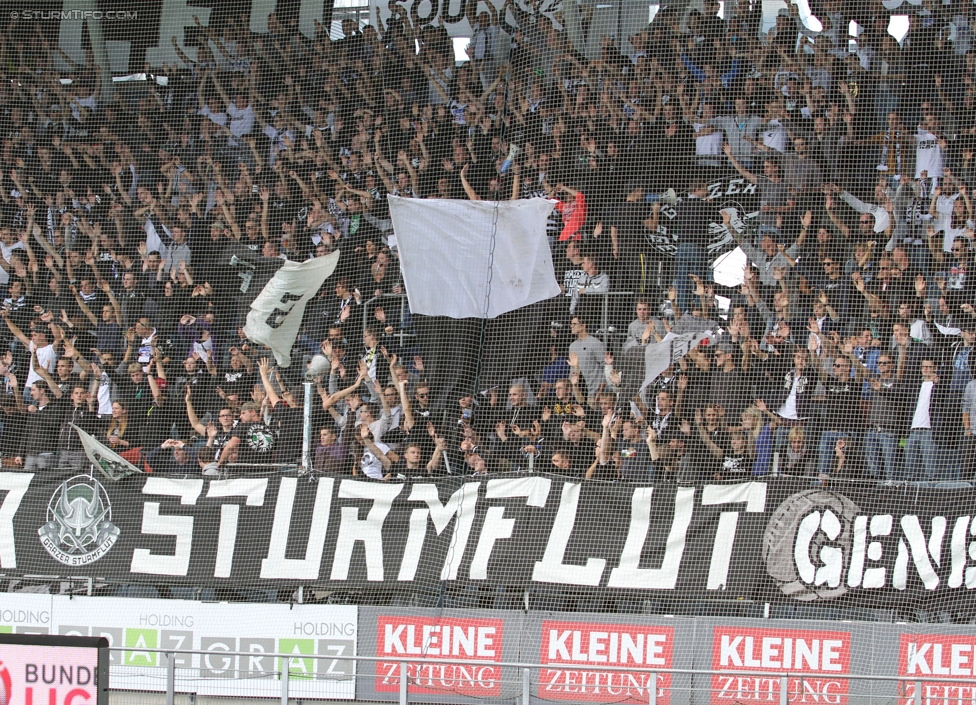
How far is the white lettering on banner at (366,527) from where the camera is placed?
9281 mm

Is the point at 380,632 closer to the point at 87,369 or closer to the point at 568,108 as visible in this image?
the point at 87,369

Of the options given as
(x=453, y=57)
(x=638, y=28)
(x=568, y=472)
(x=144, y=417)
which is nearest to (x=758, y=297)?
(x=568, y=472)

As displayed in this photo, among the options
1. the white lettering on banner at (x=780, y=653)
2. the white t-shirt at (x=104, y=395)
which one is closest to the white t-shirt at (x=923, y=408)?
the white lettering on banner at (x=780, y=653)

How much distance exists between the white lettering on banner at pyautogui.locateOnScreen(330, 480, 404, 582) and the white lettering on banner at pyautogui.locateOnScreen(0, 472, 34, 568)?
2.76 metres

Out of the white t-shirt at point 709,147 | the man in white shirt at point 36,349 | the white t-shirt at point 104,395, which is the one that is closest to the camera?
the white t-shirt at point 709,147

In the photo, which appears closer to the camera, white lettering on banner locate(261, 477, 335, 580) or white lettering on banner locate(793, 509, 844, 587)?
white lettering on banner locate(793, 509, 844, 587)

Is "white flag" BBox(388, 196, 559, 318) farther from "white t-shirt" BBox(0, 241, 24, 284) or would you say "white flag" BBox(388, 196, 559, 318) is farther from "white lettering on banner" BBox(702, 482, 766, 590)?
"white t-shirt" BBox(0, 241, 24, 284)

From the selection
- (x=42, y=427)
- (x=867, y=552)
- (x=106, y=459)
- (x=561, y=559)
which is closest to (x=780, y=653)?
(x=867, y=552)

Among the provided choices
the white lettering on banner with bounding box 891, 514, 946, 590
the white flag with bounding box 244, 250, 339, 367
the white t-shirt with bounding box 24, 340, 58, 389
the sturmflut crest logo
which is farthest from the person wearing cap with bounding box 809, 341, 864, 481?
the white t-shirt with bounding box 24, 340, 58, 389

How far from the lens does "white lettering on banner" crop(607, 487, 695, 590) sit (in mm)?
8781

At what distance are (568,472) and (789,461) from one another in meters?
1.71

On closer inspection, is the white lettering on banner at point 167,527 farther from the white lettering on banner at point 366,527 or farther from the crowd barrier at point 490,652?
the white lettering on banner at point 366,527

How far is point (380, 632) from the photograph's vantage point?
9086 mm

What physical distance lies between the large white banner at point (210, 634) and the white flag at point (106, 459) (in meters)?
1.03
